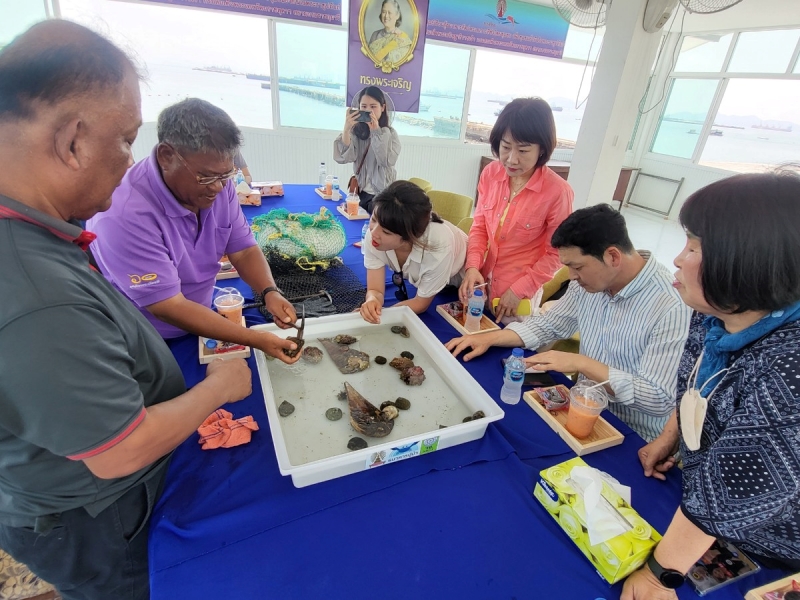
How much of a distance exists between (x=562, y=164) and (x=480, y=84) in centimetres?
194

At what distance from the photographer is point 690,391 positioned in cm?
89

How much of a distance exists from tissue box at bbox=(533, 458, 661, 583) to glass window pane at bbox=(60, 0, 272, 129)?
427 centimetres

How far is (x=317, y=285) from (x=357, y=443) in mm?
1064

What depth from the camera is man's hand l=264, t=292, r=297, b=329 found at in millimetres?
1401

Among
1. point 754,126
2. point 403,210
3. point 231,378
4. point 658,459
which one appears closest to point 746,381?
point 658,459

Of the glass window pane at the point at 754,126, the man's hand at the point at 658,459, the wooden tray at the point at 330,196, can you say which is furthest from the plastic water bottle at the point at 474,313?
the glass window pane at the point at 754,126

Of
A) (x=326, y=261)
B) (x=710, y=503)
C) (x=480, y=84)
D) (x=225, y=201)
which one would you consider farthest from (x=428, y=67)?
(x=710, y=503)

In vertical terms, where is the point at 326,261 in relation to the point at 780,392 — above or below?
below

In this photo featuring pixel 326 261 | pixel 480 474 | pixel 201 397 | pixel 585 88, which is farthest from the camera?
pixel 585 88

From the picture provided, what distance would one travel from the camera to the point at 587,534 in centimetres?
82

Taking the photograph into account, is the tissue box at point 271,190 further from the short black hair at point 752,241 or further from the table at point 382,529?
the short black hair at point 752,241

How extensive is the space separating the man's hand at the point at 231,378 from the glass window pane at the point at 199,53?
3750mm

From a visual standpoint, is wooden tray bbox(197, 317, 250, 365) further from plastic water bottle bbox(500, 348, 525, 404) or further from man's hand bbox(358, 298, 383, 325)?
plastic water bottle bbox(500, 348, 525, 404)

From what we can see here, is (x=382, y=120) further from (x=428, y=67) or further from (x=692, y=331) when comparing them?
(x=692, y=331)
